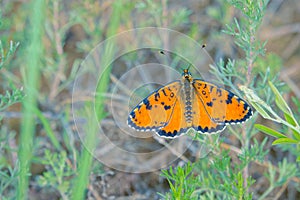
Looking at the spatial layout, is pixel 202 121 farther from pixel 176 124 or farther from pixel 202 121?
pixel 176 124

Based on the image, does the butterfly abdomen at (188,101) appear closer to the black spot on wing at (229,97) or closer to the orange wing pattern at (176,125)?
the orange wing pattern at (176,125)

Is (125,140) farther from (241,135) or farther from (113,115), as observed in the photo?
(241,135)

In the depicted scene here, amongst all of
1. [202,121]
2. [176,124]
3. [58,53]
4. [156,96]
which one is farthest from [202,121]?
[58,53]

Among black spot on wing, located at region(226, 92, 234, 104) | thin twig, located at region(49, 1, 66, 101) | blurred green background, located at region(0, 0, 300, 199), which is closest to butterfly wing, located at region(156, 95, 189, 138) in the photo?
black spot on wing, located at region(226, 92, 234, 104)

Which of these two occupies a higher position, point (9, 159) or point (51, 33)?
point (51, 33)

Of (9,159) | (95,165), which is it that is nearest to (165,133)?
(95,165)

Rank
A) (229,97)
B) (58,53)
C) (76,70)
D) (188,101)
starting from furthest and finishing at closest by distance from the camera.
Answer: (76,70)
(58,53)
(188,101)
(229,97)

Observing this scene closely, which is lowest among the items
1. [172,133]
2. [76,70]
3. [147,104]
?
[172,133]
